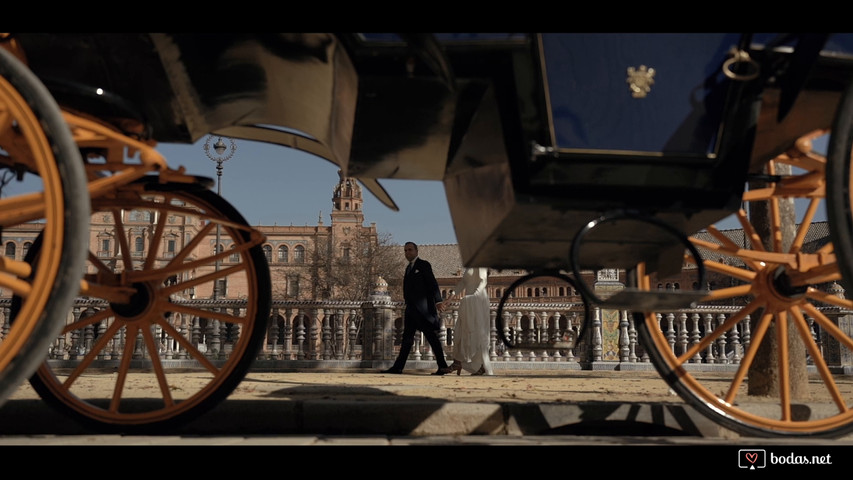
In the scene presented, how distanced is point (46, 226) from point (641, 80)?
6.86 feet

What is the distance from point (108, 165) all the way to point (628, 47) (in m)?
2.10

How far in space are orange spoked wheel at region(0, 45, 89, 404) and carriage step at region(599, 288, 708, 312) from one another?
6.23 feet

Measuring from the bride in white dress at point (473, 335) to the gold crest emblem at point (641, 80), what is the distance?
8.06m

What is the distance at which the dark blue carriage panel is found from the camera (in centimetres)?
261

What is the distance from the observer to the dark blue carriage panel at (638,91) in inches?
103

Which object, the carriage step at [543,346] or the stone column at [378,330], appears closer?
the carriage step at [543,346]

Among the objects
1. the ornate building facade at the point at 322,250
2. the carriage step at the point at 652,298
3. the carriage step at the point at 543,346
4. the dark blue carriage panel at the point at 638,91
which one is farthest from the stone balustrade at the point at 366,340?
the ornate building facade at the point at 322,250

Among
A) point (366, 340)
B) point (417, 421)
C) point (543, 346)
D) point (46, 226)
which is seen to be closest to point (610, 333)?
point (366, 340)

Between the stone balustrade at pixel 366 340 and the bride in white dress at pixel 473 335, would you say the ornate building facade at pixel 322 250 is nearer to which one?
the stone balustrade at pixel 366 340

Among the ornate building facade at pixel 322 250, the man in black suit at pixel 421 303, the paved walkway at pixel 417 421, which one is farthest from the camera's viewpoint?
the ornate building facade at pixel 322 250

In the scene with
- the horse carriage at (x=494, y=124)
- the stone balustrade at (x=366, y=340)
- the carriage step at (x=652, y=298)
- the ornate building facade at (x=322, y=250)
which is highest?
A: the ornate building facade at (x=322, y=250)

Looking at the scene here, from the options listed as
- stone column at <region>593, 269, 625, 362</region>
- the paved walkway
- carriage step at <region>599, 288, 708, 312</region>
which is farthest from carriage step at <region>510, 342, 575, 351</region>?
stone column at <region>593, 269, 625, 362</region>

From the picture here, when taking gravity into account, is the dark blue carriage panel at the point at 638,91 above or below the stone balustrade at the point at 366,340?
above
